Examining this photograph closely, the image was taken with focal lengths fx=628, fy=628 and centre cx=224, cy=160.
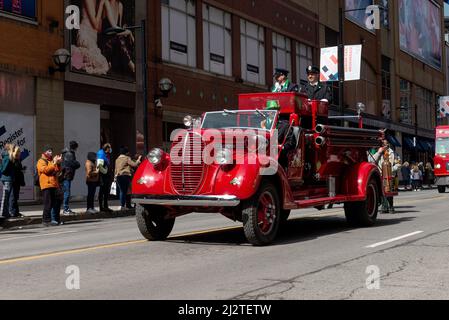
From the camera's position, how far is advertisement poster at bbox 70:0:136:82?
22422 mm

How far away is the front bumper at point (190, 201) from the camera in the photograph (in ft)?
28.6

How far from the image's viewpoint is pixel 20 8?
797 inches

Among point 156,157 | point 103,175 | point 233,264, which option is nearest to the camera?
point 233,264

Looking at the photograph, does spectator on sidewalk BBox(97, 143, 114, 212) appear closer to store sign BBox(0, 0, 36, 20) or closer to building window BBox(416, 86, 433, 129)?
store sign BBox(0, 0, 36, 20)

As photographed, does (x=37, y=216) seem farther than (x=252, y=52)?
No

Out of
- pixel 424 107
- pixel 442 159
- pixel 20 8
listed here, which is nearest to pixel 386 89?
pixel 424 107

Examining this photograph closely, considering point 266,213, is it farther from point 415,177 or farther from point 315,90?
point 415,177

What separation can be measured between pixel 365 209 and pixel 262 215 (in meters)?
3.53

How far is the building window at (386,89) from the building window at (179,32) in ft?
87.0

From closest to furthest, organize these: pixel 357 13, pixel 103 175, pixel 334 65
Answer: pixel 103 175 < pixel 334 65 < pixel 357 13

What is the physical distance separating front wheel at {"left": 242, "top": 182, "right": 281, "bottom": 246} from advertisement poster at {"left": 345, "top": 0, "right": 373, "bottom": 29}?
125ft

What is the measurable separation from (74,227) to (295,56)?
2617cm

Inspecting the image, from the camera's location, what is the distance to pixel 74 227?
46.7ft
